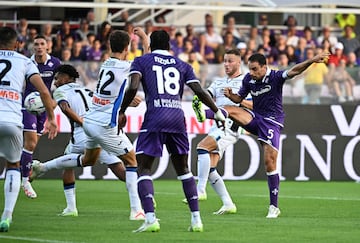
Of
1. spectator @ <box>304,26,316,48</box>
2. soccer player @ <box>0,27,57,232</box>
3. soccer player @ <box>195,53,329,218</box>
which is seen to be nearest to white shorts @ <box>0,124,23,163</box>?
soccer player @ <box>0,27,57,232</box>

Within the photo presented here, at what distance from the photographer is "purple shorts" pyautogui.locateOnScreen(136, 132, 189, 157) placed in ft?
40.8

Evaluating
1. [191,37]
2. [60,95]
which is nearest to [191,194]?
[60,95]

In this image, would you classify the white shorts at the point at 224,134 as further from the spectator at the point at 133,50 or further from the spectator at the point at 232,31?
the spectator at the point at 232,31

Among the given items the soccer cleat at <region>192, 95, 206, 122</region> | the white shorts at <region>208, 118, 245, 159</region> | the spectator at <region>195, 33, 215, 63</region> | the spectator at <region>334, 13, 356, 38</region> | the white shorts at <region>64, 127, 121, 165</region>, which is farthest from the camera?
the spectator at <region>334, 13, 356, 38</region>

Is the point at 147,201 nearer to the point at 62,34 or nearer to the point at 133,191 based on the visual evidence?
the point at 133,191

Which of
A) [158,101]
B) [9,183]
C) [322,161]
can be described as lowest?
[322,161]

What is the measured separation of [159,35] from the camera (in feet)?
41.0

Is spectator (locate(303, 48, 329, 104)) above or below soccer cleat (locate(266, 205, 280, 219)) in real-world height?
above

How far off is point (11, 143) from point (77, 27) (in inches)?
646

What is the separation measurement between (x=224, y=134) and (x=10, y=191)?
5628 millimetres

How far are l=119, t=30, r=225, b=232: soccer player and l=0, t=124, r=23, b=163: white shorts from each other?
3.99 feet

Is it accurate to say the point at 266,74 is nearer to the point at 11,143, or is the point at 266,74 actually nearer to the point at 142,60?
the point at 142,60

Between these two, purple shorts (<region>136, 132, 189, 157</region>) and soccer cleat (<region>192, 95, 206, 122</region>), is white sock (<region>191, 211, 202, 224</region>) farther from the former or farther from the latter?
soccer cleat (<region>192, 95, 206, 122</region>)

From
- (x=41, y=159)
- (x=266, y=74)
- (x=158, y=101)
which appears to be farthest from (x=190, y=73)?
(x=41, y=159)
